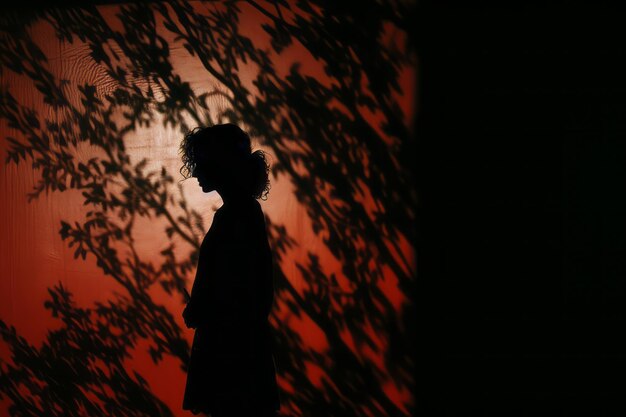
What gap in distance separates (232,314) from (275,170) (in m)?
1.76

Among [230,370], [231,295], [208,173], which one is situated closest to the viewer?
[231,295]

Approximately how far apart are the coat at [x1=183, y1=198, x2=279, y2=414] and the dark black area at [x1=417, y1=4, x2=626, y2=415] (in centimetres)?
188

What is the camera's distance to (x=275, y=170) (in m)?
3.84

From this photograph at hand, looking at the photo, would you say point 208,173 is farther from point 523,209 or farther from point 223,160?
point 523,209

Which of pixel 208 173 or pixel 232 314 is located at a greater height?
pixel 208 173

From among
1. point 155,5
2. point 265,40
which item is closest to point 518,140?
Answer: point 265,40

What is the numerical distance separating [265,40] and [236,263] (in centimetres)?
239

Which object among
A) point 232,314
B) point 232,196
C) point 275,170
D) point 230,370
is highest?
point 275,170

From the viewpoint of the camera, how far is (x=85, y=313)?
4160mm

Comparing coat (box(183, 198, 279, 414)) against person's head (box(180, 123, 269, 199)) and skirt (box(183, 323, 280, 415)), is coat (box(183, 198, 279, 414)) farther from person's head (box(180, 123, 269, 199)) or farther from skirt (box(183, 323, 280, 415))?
person's head (box(180, 123, 269, 199))

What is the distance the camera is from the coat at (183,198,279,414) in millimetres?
2385

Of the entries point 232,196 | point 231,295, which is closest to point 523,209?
point 232,196

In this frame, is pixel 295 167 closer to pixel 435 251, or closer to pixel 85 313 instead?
pixel 435 251

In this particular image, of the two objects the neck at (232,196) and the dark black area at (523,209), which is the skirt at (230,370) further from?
the dark black area at (523,209)
